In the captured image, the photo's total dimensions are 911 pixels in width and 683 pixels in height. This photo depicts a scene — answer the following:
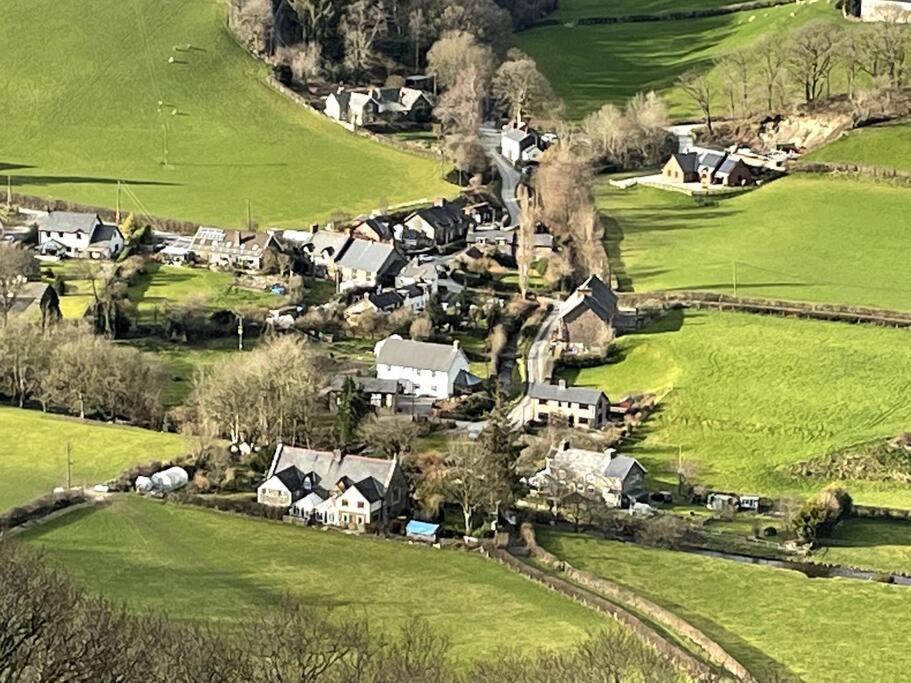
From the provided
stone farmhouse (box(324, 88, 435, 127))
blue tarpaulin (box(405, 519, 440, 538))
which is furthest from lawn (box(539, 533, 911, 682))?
stone farmhouse (box(324, 88, 435, 127))

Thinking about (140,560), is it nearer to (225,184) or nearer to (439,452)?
(439,452)

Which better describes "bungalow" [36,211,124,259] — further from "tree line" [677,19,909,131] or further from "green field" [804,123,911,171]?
"tree line" [677,19,909,131]

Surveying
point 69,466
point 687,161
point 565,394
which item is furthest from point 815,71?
point 69,466

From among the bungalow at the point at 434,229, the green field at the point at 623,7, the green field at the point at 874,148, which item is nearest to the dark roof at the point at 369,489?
the bungalow at the point at 434,229

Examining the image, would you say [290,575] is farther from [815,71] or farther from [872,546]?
[815,71]

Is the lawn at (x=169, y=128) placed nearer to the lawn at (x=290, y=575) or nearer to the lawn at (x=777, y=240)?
the lawn at (x=777, y=240)
